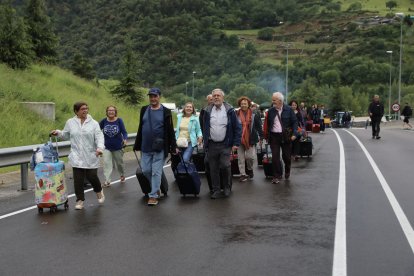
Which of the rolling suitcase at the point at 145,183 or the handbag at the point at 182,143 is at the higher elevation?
the handbag at the point at 182,143

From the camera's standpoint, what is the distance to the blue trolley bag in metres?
10.3

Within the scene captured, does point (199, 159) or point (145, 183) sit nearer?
point (145, 183)

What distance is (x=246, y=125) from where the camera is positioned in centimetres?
1278

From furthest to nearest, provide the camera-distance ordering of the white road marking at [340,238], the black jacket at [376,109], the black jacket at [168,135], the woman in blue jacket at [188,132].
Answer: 1. the black jacket at [376,109]
2. the woman in blue jacket at [188,132]
3. the black jacket at [168,135]
4. the white road marking at [340,238]

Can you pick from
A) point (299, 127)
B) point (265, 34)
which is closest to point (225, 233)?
point (299, 127)

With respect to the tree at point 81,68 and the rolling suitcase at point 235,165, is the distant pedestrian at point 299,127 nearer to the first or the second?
the rolling suitcase at point 235,165

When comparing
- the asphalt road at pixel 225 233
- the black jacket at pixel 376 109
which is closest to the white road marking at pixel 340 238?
the asphalt road at pixel 225 233

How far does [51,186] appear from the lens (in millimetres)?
9055

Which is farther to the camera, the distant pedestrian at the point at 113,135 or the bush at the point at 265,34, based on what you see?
the bush at the point at 265,34

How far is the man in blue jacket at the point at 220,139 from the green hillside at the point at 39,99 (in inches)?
311

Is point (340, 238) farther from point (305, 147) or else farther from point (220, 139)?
point (305, 147)

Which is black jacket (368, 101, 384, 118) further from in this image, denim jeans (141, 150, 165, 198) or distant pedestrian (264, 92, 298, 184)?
denim jeans (141, 150, 165, 198)

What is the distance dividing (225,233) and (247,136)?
5359 millimetres

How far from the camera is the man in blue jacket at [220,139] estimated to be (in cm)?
1034
